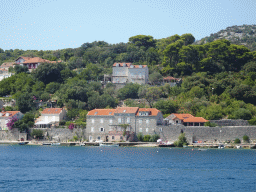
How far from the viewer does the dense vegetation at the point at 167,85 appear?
72000 millimetres

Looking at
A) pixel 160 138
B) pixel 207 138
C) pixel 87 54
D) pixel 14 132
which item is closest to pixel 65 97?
pixel 14 132

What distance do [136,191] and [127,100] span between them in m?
46.0

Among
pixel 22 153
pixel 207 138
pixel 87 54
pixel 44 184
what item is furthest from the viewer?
pixel 87 54

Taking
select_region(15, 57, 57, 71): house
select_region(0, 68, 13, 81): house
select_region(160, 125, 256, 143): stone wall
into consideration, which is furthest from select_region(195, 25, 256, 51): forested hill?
select_region(160, 125, 256, 143): stone wall

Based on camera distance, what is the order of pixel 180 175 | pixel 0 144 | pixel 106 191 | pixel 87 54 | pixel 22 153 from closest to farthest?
1. pixel 106 191
2. pixel 180 175
3. pixel 22 153
4. pixel 0 144
5. pixel 87 54

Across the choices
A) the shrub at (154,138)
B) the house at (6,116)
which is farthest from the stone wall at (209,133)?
the house at (6,116)

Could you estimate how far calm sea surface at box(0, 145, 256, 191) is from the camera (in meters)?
34.4

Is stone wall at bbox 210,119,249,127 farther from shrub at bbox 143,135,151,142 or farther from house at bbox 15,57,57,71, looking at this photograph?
house at bbox 15,57,57,71

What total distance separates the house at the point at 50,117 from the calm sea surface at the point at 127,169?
37.3 feet

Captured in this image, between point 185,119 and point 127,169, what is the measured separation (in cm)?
2536

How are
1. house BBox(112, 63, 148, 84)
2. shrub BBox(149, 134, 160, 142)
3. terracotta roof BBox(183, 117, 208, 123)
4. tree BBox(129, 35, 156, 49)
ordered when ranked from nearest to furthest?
shrub BBox(149, 134, 160, 142), terracotta roof BBox(183, 117, 208, 123), house BBox(112, 63, 148, 84), tree BBox(129, 35, 156, 49)

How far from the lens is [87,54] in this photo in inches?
4247

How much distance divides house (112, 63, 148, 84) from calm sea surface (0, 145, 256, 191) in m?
27.6

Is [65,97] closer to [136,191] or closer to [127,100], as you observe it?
[127,100]
